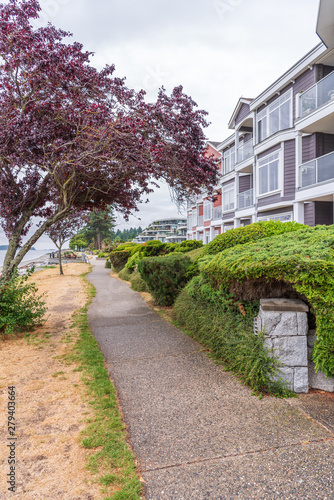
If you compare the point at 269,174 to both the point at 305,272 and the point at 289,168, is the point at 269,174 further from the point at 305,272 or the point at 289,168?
the point at 305,272

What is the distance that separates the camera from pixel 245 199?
64.4 ft

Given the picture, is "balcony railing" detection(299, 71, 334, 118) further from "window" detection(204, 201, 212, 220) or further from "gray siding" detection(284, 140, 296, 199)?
"window" detection(204, 201, 212, 220)

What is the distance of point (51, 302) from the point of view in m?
10.6

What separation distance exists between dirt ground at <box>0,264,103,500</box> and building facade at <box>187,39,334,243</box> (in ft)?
26.0

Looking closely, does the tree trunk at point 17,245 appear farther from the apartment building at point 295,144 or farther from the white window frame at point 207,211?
the white window frame at point 207,211

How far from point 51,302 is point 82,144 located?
6.37 metres

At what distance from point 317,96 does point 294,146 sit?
234 cm

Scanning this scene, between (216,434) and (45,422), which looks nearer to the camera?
(216,434)

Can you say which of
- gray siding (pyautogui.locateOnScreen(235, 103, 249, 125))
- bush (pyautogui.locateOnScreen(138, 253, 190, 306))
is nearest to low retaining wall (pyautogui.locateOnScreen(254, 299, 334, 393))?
bush (pyautogui.locateOnScreen(138, 253, 190, 306))

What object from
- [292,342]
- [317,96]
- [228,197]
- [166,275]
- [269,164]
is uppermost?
[317,96]

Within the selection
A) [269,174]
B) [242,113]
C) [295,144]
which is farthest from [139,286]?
[242,113]

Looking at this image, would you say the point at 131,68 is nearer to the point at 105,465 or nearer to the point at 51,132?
the point at 51,132

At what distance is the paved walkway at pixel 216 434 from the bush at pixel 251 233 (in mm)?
2309

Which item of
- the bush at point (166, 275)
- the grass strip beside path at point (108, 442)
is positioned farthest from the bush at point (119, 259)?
the grass strip beside path at point (108, 442)
